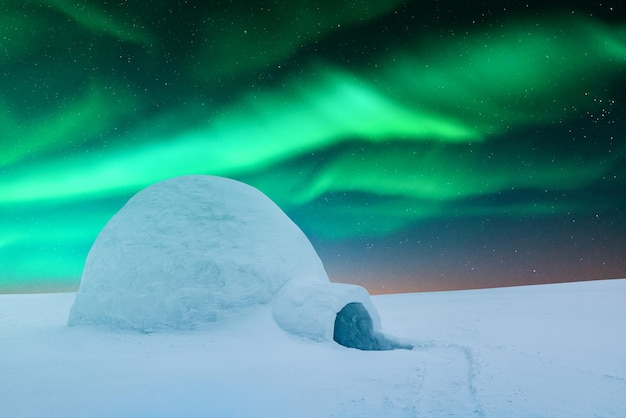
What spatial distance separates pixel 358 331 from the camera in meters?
9.49

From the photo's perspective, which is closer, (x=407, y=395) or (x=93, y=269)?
(x=407, y=395)

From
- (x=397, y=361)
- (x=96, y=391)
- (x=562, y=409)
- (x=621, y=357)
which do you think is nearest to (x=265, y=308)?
(x=397, y=361)

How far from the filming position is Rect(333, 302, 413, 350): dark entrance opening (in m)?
9.12

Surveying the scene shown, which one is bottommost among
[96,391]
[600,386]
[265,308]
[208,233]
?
[96,391]

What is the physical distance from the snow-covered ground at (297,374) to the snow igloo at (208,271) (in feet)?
Answer: 1.04

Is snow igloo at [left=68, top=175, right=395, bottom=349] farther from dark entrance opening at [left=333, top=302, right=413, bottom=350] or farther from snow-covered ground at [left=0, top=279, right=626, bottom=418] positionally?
snow-covered ground at [left=0, top=279, right=626, bottom=418]

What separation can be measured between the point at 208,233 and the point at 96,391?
4.22 meters

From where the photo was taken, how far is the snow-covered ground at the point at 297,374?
467 centimetres

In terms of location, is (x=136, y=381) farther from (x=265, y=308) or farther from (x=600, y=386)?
(x=600, y=386)

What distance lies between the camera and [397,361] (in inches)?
260

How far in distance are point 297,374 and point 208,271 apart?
3.32 meters

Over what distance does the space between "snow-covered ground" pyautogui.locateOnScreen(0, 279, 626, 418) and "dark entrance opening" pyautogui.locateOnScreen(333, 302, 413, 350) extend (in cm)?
60

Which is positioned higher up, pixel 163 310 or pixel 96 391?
pixel 163 310

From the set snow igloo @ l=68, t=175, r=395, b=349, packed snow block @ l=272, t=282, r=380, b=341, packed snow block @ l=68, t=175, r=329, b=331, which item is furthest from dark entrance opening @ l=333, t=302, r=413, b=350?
packed snow block @ l=68, t=175, r=329, b=331
